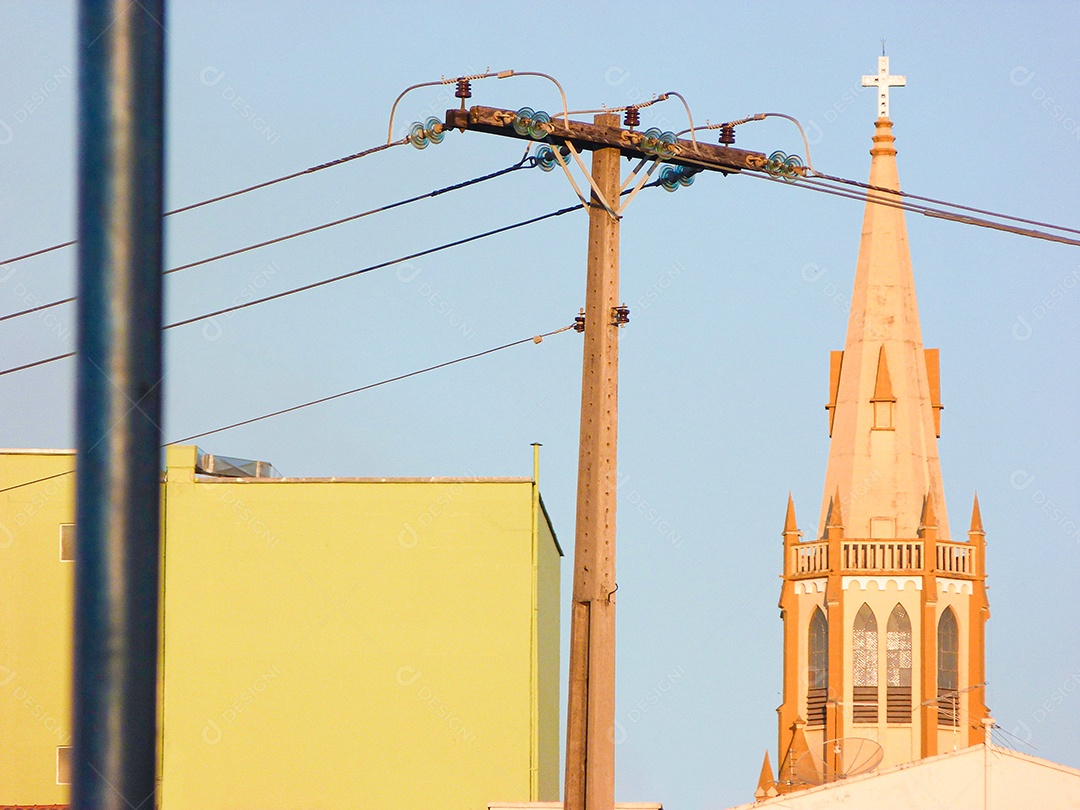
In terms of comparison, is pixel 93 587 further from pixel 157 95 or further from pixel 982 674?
pixel 982 674

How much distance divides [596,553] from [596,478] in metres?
0.67

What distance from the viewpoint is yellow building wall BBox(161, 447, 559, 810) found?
32.4 meters

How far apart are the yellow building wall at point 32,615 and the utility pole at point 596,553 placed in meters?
20.6

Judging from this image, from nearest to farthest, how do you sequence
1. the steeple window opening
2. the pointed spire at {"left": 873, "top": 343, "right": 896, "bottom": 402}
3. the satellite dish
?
A: the satellite dish
the pointed spire at {"left": 873, "top": 343, "right": 896, "bottom": 402}
the steeple window opening

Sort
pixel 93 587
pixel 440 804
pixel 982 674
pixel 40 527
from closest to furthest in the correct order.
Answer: pixel 93 587 → pixel 440 804 → pixel 40 527 → pixel 982 674

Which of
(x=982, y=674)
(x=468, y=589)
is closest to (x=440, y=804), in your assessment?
(x=468, y=589)

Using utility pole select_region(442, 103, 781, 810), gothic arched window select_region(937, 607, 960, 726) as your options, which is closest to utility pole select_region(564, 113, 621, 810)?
utility pole select_region(442, 103, 781, 810)

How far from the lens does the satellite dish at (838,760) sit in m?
52.8

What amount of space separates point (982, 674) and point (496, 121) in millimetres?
76065

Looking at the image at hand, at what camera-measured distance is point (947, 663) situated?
8806cm

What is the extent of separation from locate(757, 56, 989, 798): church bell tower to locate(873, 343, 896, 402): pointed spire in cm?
7

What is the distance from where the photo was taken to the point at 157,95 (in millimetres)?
3092

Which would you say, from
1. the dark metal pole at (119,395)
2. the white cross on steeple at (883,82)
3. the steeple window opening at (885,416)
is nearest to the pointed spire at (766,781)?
the steeple window opening at (885,416)

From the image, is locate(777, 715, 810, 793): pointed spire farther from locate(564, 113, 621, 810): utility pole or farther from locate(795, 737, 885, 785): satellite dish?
locate(564, 113, 621, 810): utility pole
